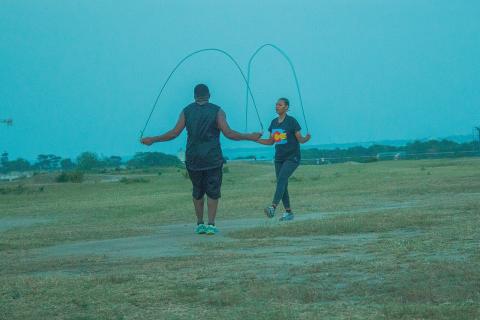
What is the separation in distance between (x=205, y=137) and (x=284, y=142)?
2513 millimetres

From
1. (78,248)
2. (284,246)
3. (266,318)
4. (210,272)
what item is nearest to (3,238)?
(78,248)

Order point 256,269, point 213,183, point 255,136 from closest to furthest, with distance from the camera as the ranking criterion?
point 256,269 → point 213,183 → point 255,136

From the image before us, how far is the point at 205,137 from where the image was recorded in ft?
43.5

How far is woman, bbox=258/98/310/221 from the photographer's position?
50.6ft

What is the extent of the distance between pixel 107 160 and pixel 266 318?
3812 inches

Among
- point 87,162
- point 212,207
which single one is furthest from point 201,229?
point 87,162

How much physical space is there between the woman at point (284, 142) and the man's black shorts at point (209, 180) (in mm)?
2080

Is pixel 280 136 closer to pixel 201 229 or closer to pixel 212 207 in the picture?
pixel 212 207

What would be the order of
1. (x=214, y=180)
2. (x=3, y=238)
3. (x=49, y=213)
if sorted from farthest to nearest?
1. (x=49, y=213)
2. (x=3, y=238)
3. (x=214, y=180)

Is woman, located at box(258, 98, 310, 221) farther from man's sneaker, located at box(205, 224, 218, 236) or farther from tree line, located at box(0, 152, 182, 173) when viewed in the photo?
tree line, located at box(0, 152, 182, 173)

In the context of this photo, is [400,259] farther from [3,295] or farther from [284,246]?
[3,295]

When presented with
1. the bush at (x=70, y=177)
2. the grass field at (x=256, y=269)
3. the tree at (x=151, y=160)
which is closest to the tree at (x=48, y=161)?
the tree at (x=151, y=160)

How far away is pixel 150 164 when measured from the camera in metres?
94.4

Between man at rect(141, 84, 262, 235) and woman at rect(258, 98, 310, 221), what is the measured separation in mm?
1982
